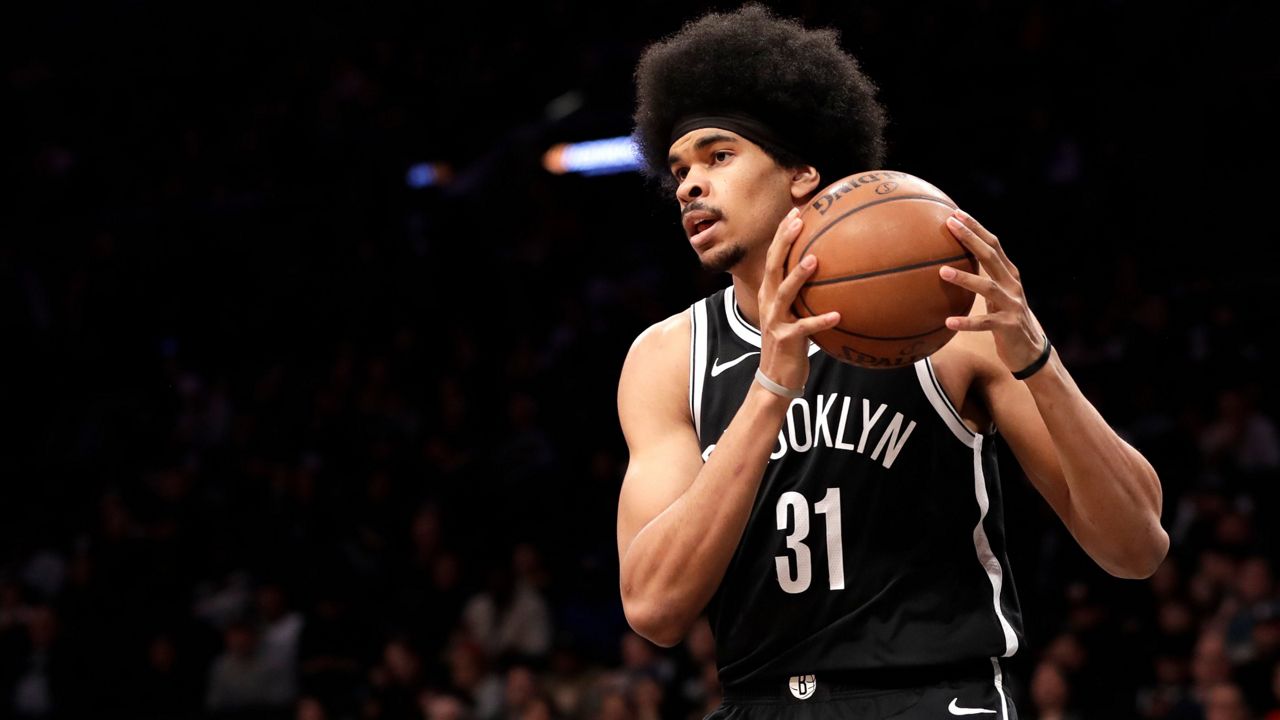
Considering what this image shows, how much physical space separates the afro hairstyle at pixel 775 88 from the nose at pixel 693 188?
0.53ft

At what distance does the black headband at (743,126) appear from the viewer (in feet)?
10.3

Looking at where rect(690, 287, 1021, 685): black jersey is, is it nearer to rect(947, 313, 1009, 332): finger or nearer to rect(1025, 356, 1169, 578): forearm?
rect(1025, 356, 1169, 578): forearm

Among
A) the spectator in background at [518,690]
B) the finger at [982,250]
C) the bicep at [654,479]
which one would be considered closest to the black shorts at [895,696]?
the bicep at [654,479]

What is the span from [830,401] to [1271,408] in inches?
253

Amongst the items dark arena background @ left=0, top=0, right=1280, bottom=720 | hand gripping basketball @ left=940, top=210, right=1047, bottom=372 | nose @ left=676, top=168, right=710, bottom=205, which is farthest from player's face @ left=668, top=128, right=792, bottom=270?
dark arena background @ left=0, top=0, right=1280, bottom=720

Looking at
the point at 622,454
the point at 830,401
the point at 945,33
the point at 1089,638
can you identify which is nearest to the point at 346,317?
the point at 622,454

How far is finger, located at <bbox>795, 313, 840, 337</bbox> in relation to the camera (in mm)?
2678

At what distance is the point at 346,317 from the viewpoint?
42.7ft

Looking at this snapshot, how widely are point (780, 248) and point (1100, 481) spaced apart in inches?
28.9

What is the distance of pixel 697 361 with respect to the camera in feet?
10.6

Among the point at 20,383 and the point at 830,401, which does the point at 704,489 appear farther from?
the point at 20,383

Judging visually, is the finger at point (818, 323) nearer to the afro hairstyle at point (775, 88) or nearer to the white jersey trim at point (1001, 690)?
the afro hairstyle at point (775, 88)

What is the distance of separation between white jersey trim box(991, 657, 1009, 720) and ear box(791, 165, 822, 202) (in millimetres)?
1021

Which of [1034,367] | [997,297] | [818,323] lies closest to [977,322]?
[997,297]
